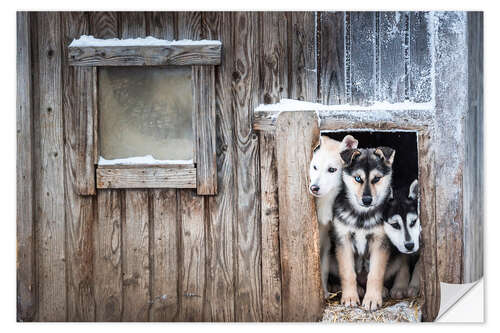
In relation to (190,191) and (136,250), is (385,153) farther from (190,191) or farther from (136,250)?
(136,250)

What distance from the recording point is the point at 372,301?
2.81 meters

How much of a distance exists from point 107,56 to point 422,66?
1.76 meters

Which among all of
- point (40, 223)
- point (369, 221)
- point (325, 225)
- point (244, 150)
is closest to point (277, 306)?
point (325, 225)

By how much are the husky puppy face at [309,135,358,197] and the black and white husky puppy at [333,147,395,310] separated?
0.04 meters

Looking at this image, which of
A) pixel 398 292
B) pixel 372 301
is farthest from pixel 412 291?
pixel 372 301

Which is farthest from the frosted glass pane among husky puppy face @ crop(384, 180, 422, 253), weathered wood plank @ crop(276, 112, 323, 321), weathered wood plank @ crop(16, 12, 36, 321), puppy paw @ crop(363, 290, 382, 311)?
puppy paw @ crop(363, 290, 382, 311)

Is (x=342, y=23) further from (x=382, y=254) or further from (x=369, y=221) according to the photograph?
(x=382, y=254)

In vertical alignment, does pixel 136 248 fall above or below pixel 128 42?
below

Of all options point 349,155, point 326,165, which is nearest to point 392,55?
point 349,155

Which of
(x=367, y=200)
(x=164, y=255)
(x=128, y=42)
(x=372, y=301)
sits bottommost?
(x=372, y=301)

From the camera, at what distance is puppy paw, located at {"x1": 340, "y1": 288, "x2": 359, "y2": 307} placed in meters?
2.82

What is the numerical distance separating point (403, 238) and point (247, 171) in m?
0.96

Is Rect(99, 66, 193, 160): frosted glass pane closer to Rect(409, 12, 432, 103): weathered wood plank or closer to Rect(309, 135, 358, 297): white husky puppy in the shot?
Rect(309, 135, 358, 297): white husky puppy

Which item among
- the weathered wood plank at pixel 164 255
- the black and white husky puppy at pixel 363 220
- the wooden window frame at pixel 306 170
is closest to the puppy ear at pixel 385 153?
the black and white husky puppy at pixel 363 220
